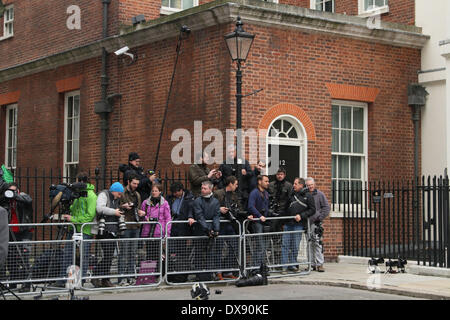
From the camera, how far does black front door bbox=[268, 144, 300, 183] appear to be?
15477 millimetres

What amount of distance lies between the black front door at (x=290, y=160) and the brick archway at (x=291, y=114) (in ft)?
1.48

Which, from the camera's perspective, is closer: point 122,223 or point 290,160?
point 122,223

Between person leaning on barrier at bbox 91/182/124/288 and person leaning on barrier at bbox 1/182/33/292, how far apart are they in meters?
1.08

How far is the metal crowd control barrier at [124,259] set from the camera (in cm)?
1161

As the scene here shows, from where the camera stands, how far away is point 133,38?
1716 cm

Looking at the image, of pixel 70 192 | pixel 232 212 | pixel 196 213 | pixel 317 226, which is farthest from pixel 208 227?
pixel 317 226

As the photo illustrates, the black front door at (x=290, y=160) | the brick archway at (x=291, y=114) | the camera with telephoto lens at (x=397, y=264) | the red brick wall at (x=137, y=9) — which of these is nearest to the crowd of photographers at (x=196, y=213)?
the black front door at (x=290, y=160)

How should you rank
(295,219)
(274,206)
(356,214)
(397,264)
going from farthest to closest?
(356,214), (274,206), (295,219), (397,264)

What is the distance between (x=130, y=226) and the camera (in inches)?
482

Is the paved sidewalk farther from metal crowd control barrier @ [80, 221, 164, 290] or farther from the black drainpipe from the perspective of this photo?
the black drainpipe

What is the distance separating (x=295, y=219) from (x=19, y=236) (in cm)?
499

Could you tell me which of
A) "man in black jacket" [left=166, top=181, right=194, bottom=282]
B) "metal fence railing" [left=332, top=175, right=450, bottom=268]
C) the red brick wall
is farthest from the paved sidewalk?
the red brick wall

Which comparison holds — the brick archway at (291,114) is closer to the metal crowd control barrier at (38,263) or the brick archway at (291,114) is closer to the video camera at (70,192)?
the video camera at (70,192)

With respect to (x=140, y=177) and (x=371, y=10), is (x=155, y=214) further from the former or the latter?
(x=371, y=10)
